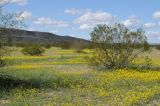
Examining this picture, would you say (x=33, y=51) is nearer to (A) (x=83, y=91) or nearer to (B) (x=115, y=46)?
(B) (x=115, y=46)

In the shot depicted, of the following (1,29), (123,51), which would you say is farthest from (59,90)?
(123,51)

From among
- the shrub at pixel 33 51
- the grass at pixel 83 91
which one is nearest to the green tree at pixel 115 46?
the grass at pixel 83 91

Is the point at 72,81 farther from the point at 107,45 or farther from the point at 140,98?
the point at 107,45

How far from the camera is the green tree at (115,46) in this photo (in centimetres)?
3181

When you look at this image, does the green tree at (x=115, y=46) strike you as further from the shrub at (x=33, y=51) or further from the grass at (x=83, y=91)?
the shrub at (x=33, y=51)

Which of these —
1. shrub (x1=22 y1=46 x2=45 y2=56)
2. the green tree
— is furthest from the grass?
shrub (x1=22 y1=46 x2=45 y2=56)

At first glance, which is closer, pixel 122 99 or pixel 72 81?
pixel 122 99

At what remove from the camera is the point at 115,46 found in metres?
31.8

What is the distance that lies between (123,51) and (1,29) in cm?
1350

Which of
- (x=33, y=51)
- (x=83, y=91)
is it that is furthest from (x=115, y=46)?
(x=33, y=51)

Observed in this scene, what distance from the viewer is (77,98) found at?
1658cm

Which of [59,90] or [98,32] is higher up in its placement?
[98,32]

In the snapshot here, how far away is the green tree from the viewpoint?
31812mm

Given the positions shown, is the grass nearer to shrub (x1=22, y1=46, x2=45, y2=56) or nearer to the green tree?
Answer: the green tree
